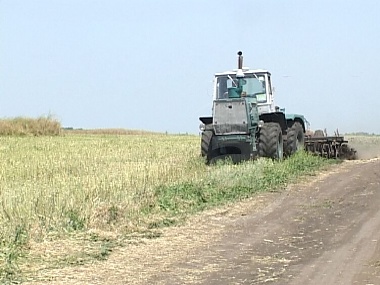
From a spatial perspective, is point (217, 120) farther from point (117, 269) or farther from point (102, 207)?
point (117, 269)

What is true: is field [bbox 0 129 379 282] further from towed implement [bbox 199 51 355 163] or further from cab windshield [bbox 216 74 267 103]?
cab windshield [bbox 216 74 267 103]

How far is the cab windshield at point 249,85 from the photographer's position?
762 inches

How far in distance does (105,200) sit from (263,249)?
351 cm

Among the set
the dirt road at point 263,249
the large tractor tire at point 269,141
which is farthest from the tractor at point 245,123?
the dirt road at point 263,249

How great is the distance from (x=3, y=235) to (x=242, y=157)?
10.3 meters

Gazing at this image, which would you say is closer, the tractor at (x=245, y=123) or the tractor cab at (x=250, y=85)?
the tractor at (x=245, y=123)

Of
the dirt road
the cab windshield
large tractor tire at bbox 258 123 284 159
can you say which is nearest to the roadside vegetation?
the cab windshield

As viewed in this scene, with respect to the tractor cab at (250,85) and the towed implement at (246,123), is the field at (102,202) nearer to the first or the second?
the towed implement at (246,123)

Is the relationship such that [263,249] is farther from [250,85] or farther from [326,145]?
[326,145]

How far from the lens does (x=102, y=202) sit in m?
11.2

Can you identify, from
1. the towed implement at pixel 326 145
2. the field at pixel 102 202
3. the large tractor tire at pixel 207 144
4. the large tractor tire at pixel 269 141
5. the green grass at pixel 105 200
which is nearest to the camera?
the field at pixel 102 202

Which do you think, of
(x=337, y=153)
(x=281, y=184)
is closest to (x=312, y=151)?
(x=337, y=153)

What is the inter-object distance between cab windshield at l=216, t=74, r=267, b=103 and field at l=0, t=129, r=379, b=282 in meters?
2.12

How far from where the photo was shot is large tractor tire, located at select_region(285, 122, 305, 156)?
19766 millimetres
